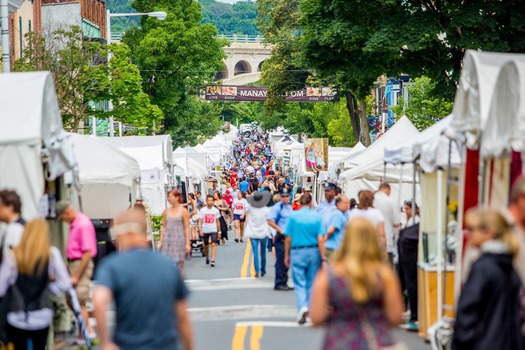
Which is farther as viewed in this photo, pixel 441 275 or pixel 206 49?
pixel 206 49

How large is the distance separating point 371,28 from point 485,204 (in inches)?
756

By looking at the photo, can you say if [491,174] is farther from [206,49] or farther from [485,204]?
[206,49]

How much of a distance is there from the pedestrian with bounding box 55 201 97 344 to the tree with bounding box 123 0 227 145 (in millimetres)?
54046

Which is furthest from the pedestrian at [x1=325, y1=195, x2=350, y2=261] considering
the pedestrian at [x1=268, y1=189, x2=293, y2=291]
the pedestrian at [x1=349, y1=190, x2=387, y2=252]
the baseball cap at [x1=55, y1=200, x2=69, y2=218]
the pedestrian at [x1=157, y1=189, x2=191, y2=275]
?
the baseball cap at [x1=55, y1=200, x2=69, y2=218]

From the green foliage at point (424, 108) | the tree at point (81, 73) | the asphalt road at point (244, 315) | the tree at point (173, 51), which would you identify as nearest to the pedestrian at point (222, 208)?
the tree at point (81, 73)

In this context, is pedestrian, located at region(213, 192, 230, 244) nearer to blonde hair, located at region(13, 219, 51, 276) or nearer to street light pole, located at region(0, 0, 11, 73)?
street light pole, located at region(0, 0, 11, 73)

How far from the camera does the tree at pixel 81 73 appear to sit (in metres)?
36.3

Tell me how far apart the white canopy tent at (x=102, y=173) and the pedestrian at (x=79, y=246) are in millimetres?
7020

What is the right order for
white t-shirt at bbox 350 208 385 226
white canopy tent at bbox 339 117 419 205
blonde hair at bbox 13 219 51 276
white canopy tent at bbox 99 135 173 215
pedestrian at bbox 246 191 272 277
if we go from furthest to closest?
1. white canopy tent at bbox 99 135 173 215
2. white canopy tent at bbox 339 117 419 205
3. pedestrian at bbox 246 191 272 277
4. white t-shirt at bbox 350 208 385 226
5. blonde hair at bbox 13 219 51 276

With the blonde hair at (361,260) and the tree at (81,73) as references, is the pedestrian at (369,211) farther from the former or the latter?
the tree at (81,73)

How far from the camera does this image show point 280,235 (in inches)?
852

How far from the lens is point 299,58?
107ft

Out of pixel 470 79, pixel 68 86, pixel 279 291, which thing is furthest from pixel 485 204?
pixel 68 86

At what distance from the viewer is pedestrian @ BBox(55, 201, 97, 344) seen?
1341 centimetres
